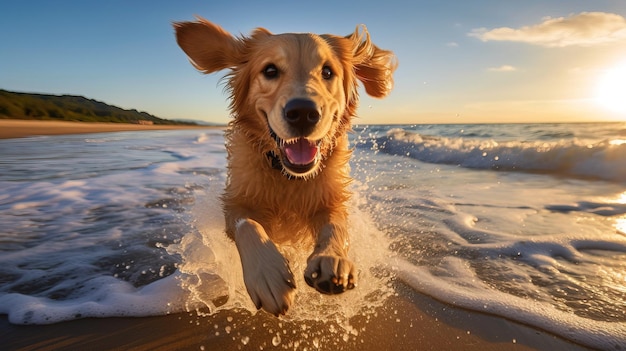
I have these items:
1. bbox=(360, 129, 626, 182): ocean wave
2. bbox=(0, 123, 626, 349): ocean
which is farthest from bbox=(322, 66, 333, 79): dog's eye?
bbox=(360, 129, 626, 182): ocean wave

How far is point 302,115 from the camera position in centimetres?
246

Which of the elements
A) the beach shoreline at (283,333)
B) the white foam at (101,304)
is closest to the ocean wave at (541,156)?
the beach shoreline at (283,333)

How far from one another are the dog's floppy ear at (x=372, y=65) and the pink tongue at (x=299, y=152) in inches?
51.2

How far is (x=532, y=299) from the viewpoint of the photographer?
8.84 ft

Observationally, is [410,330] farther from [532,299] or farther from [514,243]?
[514,243]

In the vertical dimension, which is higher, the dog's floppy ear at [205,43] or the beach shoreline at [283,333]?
the dog's floppy ear at [205,43]

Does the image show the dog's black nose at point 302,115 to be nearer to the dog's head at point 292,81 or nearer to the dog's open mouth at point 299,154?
the dog's head at point 292,81

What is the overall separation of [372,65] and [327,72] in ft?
3.37

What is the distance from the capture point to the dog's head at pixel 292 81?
8.54 feet

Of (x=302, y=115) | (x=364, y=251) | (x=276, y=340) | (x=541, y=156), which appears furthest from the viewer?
(x=541, y=156)

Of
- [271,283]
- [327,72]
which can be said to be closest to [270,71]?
[327,72]

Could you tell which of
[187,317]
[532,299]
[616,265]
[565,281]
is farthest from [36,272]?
[616,265]

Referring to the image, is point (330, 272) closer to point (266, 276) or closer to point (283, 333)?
point (266, 276)

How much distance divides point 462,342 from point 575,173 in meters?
7.87
